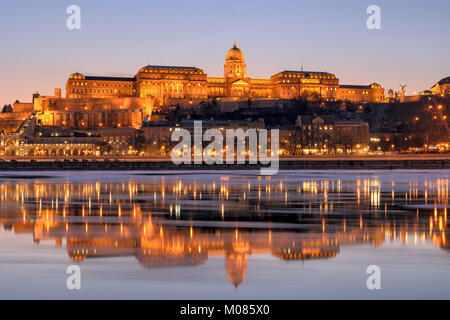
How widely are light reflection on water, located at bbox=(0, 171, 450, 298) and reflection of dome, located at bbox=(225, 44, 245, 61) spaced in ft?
542

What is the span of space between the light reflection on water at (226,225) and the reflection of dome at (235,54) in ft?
542

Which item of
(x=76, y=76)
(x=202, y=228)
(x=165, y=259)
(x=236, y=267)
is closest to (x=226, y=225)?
(x=202, y=228)

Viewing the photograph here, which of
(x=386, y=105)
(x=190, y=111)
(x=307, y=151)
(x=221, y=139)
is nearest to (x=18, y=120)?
(x=190, y=111)

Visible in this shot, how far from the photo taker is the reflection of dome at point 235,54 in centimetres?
18984

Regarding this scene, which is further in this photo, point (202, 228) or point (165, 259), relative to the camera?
point (202, 228)

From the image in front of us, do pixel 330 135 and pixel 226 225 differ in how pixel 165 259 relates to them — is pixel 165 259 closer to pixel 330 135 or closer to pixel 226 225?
pixel 226 225

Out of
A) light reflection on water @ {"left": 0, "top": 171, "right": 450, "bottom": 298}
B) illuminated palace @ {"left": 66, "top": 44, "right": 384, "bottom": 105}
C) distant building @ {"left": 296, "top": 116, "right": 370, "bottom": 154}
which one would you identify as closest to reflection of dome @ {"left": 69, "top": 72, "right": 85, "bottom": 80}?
illuminated palace @ {"left": 66, "top": 44, "right": 384, "bottom": 105}

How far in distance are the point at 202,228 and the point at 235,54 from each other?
6973 inches

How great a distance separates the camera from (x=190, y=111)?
144 m

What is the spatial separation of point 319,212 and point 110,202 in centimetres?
782

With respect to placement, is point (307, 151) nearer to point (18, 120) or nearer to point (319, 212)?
point (18, 120)

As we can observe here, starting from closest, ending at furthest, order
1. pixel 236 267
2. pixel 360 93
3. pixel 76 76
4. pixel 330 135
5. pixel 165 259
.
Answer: pixel 236 267, pixel 165 259, pixel 330 135, pixel 76 76, pixel 360 93

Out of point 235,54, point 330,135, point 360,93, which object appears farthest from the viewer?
point 235,54

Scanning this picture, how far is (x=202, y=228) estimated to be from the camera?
626 inches
